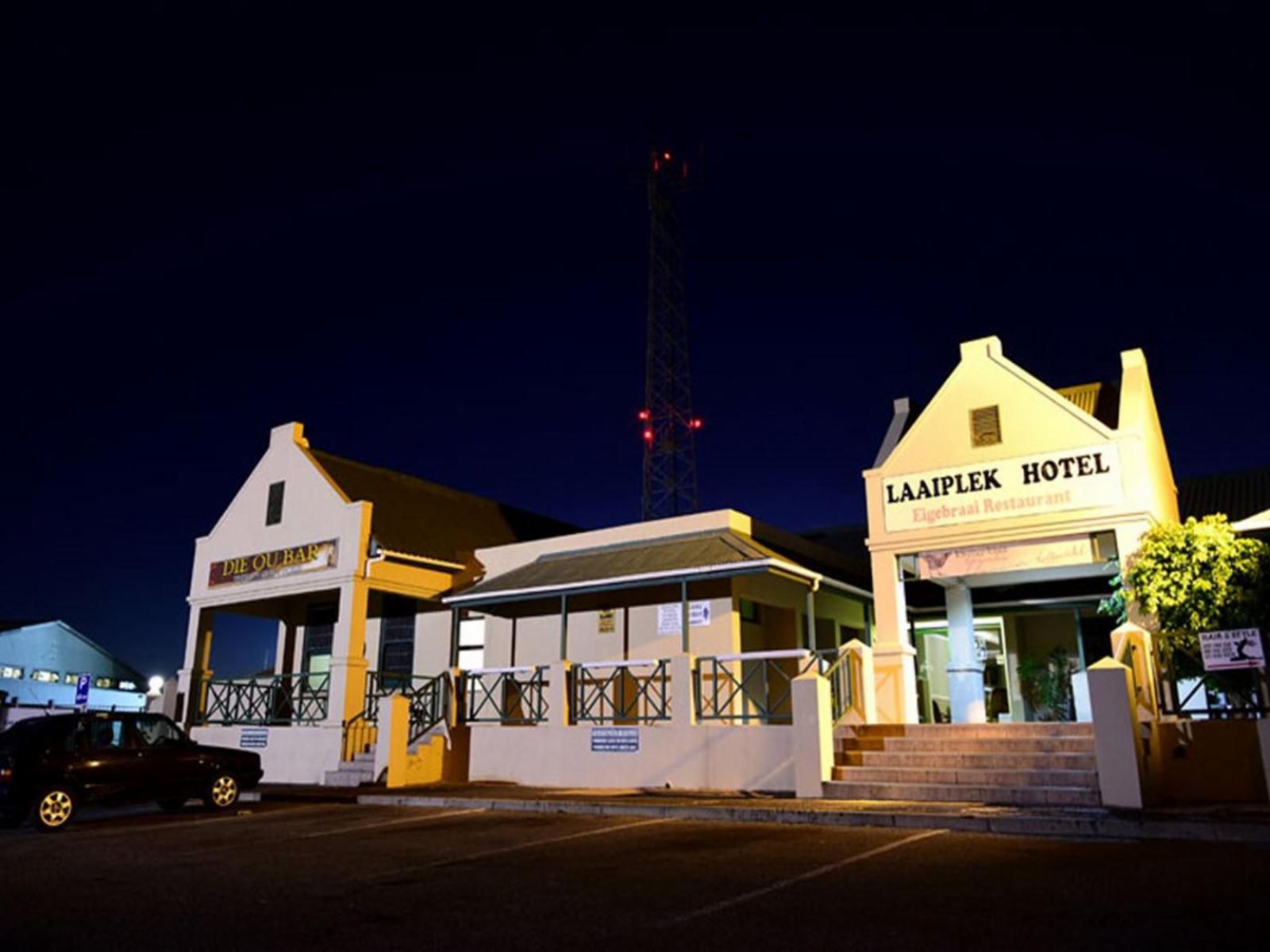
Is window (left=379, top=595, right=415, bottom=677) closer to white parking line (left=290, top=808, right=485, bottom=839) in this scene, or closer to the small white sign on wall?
the small white sign on wall

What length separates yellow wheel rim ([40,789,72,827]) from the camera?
1218cm

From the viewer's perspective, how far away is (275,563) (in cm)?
2220

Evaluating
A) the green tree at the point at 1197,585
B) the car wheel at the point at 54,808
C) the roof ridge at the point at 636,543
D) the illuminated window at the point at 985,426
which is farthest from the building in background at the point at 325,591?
the green tree at the point at 1197,585

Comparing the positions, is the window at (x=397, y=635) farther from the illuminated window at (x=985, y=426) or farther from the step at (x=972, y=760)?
the illuminated window at (x=985, y=426)

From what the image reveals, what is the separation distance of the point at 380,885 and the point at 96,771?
25.0 ft

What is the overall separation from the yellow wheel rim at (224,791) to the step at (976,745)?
9.31 metres

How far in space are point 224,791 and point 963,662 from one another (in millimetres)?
13393

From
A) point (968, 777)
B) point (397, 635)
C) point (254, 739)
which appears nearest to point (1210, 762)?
point (968, 777)

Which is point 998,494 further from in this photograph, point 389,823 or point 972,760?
point 389,823

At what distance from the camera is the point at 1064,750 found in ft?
41.1

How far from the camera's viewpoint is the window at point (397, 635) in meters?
23.0

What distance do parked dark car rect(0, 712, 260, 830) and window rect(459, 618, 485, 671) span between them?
723 centimetres

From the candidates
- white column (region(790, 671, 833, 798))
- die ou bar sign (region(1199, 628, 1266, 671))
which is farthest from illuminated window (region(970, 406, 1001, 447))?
white column (region(790, 671, 833, 798))

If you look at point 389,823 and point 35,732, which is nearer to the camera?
point 389,823
